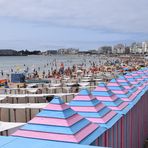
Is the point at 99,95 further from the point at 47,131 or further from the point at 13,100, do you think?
the point at 13,100

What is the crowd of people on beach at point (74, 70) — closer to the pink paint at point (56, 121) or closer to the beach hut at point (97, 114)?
the beach hut at point (97, 114)

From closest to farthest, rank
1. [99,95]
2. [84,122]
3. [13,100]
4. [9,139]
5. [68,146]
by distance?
[68,146]
[9,139]
[84,122]
[99,95]
[13,100]

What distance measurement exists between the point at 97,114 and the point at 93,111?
0.29 ft

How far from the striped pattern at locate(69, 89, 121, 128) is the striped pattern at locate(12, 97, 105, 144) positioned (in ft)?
1.80

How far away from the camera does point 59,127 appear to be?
3.77 metres

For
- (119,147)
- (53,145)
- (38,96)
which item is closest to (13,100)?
(38,96)

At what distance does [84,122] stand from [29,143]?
3.17 ft

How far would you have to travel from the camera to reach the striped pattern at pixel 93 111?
4.73m

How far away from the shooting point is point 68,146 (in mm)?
3209

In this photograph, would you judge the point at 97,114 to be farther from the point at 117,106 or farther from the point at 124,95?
the point at 124,95

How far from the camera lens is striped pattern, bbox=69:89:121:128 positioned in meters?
4.73

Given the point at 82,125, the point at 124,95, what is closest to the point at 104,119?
the point at 82,125

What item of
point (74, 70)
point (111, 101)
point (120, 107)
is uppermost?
point (111, 101)

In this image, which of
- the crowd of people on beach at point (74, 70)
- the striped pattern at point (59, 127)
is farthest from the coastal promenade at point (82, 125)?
the crowd of people on beach at point (74, 70)
